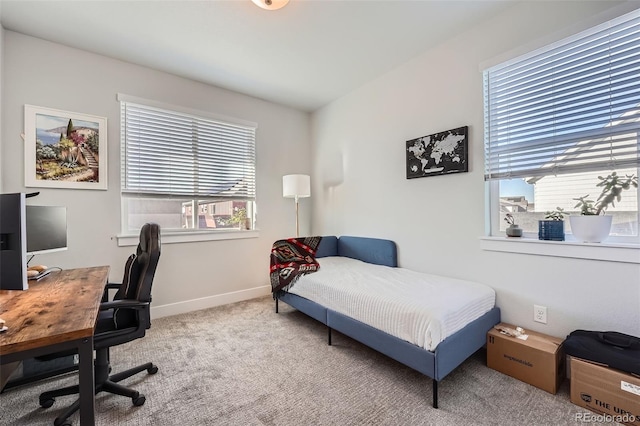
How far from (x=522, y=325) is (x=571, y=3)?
2.31 m

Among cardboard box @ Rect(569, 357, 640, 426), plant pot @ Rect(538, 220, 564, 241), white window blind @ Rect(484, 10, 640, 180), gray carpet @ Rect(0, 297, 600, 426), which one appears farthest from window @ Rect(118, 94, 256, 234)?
cardboard box @ Rect(569, 357, 640, 426)

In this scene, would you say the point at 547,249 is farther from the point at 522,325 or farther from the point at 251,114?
the point at 251,114

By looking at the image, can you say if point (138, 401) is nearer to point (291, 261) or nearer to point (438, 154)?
point (291, 261)

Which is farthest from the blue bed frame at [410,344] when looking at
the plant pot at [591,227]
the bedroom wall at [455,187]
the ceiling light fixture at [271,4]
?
the ceiling light fixture at [271,4]

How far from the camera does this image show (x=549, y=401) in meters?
1.59

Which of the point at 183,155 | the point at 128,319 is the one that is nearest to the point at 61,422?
the point at 128,319

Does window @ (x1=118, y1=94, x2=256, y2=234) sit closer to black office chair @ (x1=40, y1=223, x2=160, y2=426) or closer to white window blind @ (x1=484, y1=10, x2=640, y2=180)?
black office chair @ (x1=40, y1=223, x2=160, y2=426)

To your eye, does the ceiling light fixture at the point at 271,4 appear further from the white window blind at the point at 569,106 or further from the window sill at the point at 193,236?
the window sill at the point at 193,236

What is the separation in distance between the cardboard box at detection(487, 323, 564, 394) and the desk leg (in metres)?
2.30

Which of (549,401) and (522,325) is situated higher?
(522,325)

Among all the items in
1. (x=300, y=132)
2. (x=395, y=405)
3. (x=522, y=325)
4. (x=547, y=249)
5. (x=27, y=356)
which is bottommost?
(x=395, y=405)

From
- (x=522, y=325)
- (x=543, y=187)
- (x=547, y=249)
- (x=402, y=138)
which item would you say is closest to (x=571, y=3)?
(x=543, y=187)

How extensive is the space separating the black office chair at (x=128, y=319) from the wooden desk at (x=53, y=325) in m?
0.20

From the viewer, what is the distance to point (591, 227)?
5.65ft
